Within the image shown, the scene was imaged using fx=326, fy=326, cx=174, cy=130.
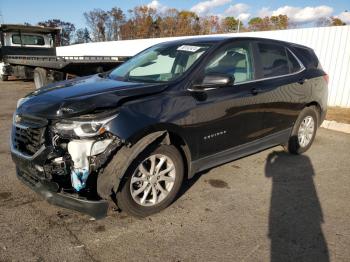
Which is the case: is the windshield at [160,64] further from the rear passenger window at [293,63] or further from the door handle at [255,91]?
the rear passenger window at [293,63]

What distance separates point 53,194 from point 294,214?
2.44 metres

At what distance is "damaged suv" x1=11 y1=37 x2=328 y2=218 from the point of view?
293cm

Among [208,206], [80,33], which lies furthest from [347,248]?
[80,33]

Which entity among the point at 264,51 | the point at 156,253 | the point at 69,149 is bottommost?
the point at 156,253

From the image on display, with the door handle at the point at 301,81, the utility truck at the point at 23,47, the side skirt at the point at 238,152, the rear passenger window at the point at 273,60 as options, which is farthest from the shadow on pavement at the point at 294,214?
the utility truck at the point at 23,47

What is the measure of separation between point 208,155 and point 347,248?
63.9 inches

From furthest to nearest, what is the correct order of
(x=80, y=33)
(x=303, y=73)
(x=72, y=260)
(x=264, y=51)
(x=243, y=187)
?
(x=80, y=33) < (x=303, y=73) < (x=264, y=51) < (x=243, y=187) < (x=72, y=260)

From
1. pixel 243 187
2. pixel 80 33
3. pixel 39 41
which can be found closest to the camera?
pixel 243 187

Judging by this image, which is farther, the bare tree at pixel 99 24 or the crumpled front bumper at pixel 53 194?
the bare tree at pixel 99 24

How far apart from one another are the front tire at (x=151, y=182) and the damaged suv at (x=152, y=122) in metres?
0.01

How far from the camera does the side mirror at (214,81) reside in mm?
3438

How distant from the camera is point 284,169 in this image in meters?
4.68

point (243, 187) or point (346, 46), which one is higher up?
point (346, 46)

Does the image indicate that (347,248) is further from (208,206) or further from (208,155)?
(208,155)
